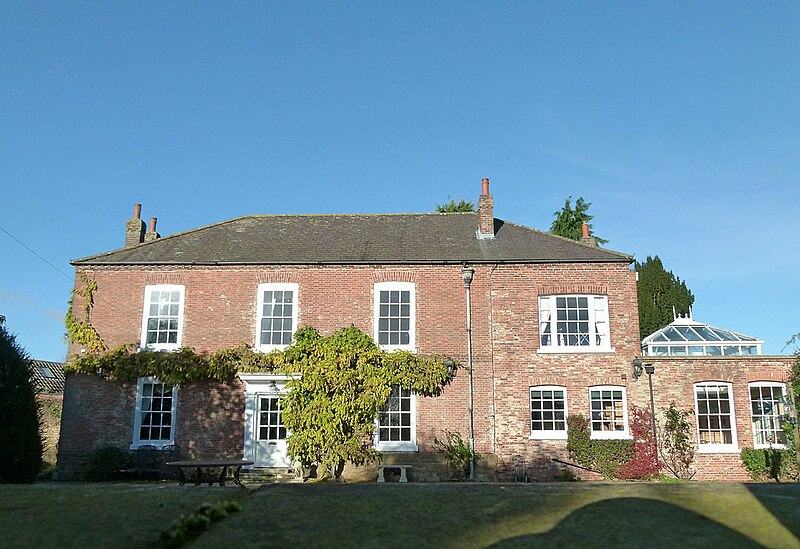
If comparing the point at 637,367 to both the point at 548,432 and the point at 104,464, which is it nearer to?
the point at 548,432

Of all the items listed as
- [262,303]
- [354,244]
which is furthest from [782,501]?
[262,303]

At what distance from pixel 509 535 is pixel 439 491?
3.01m

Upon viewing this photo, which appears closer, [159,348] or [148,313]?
[159,348]

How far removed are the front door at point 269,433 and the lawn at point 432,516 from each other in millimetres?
7705

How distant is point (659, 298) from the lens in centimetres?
4703

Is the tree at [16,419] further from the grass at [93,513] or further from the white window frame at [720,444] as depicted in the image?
the white window frame at [720,444]

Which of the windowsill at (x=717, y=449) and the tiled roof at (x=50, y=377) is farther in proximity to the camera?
the tiled roof at (x=50, y=377)

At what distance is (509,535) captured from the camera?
9.73 m

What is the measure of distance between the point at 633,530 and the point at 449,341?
12072mm

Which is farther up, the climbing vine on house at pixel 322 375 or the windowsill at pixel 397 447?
the climbing vine on house at pixel 322 375

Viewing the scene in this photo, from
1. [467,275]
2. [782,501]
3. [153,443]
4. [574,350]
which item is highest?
[467,275]

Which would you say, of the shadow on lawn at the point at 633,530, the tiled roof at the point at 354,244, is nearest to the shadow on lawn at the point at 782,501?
the shadow on lawn at the point at 633,530

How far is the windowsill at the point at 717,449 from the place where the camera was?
20.9m

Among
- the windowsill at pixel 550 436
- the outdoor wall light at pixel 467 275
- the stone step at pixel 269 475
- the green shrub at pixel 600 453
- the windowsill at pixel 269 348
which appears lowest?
the stone step at pixel 269 475
